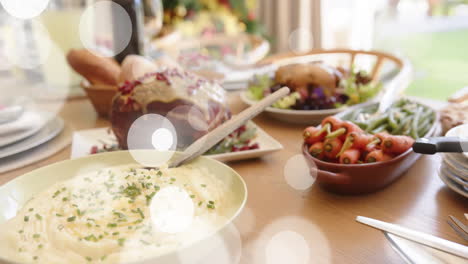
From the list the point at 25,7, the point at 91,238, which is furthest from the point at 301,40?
the point at 91,238

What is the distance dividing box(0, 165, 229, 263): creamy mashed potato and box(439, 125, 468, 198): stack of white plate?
49cm

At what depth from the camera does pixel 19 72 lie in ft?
8.99

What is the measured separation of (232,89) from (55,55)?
1085 millimetres

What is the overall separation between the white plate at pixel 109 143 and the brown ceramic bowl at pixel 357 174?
20cm

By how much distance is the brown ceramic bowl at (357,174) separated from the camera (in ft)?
2.74

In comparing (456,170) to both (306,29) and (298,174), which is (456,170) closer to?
(298,174)

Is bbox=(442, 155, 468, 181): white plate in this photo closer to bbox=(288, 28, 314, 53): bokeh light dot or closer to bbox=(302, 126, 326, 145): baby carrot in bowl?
bbox=(302, 126, 326, 145): baby carrot in bowl

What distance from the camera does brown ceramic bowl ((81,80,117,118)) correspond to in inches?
58.4

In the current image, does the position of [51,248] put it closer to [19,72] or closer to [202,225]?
[202,225]

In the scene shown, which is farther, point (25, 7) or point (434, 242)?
point (25, 7)

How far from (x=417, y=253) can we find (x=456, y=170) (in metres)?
0.30

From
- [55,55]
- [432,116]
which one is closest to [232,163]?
[432,116]

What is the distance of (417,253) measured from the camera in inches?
24.6

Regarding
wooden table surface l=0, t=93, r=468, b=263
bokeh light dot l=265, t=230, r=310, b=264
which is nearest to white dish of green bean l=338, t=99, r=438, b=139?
wooden table surface l=0, t=93, r=468, b=263
